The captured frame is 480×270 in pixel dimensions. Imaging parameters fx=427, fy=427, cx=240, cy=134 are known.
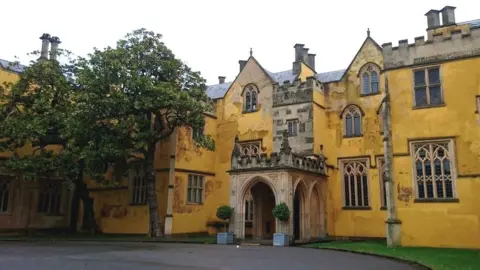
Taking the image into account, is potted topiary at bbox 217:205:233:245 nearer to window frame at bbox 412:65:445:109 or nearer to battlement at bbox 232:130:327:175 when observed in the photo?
battlement at bbox 232:130:327:175

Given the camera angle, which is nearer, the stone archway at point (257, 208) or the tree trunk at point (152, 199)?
the stone archway at point (257, 208)

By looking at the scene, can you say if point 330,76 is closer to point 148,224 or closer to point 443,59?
point 443,59

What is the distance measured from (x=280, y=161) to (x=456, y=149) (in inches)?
322

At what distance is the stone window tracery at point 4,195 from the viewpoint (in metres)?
27.5

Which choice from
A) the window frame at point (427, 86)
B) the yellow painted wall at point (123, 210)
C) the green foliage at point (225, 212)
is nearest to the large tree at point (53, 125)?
the yellow painted wall at point (123, 210)

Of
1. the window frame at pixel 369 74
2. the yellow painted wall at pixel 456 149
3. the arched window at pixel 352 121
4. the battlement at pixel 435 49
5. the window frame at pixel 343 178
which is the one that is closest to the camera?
the yellow painted wall at pixel 456 149

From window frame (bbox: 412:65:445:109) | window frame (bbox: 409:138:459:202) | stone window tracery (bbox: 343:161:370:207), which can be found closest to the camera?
window frame (bbox: 409:138:459:202)

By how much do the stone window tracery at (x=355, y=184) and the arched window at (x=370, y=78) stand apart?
4.42m

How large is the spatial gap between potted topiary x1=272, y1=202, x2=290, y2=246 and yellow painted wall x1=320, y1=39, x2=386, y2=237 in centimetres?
538

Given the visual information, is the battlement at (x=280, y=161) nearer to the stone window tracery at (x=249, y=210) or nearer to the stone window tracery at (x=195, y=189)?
the stone window tracery at (x=249, y=210)

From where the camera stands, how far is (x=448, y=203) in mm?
18391

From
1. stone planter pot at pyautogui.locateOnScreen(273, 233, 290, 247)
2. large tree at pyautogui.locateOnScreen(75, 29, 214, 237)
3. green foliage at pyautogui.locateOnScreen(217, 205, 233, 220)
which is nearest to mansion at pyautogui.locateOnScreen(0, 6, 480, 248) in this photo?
green foliage at pyautogui.locateOnScreen(217, 205, 233, 220)

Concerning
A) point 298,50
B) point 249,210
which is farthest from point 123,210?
point 298,50

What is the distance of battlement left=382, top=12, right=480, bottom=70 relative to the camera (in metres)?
19.1
